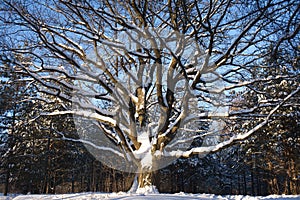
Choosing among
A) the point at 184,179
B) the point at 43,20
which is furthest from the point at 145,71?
the point at 184,179

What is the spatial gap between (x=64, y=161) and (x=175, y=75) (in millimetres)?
16601

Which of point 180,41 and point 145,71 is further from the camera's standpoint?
point 145,71

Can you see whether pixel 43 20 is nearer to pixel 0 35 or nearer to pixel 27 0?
pixel 27 0

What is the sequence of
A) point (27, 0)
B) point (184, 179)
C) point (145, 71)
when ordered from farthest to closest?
point (184, 179) → point (145, 71) → point (27, 0)

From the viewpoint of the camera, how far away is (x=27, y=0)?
693 cm

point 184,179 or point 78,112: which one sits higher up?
point 78,112

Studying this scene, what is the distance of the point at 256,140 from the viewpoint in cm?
1661

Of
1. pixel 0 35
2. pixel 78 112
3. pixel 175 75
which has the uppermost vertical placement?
pixel 0 35

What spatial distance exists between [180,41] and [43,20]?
3740mm

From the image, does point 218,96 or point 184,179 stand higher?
point 218,96

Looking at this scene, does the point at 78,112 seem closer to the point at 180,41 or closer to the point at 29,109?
the point at 180,41

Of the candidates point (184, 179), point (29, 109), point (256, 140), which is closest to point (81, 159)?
point (29, 109)

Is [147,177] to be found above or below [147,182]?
above

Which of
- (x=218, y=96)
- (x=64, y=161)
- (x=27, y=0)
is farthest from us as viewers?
(x=64, y=161)
